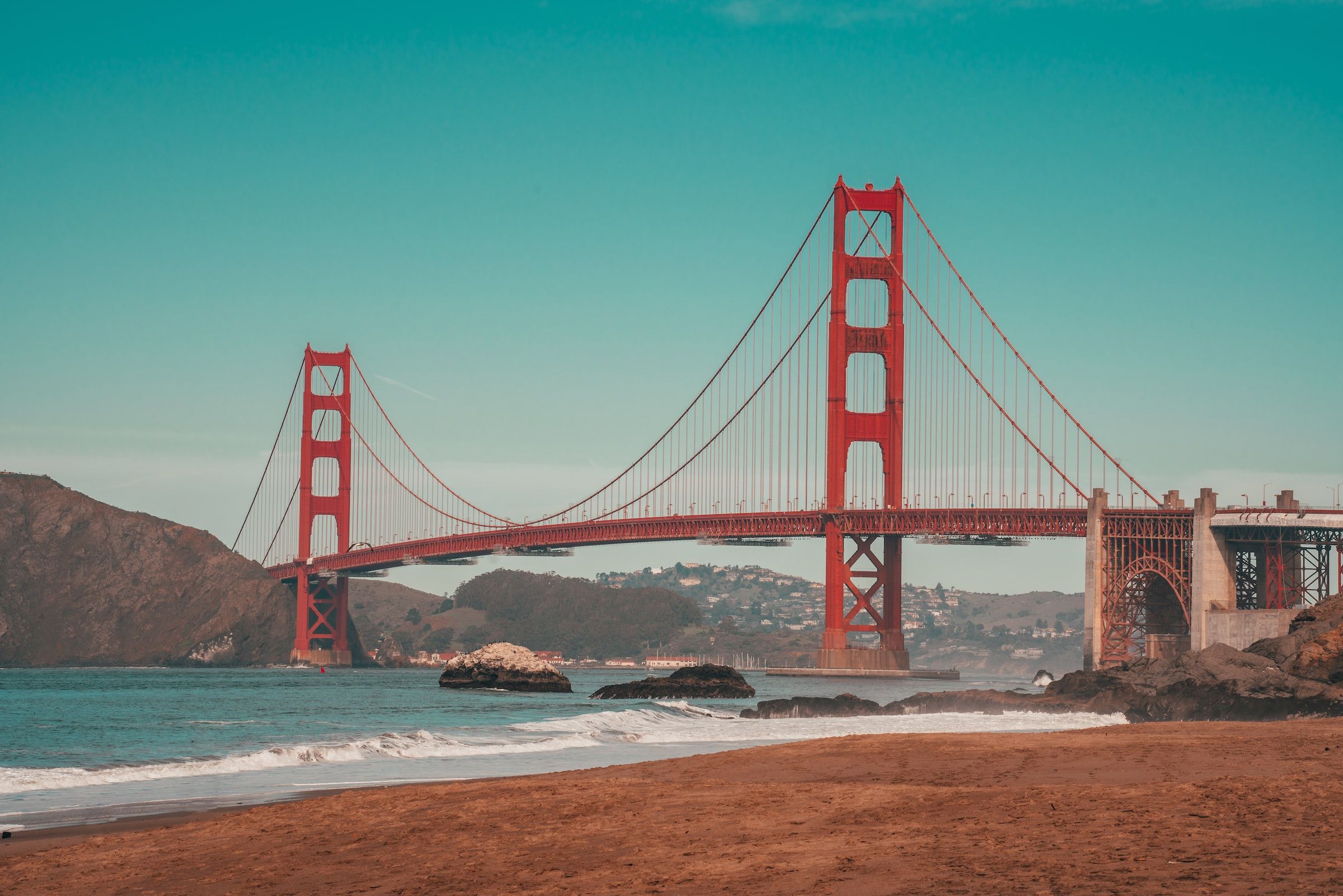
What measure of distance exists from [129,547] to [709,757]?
119 m

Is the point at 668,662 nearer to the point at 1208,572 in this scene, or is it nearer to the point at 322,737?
the point at 1208,572

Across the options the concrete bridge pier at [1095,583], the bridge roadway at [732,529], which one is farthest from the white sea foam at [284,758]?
the bridge roadway at [732,529]

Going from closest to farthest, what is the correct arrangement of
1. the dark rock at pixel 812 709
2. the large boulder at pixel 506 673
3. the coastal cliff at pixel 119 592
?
the dark rock at pixel 812 709 < the large boulder at pixel 506 673 < the coastal cliff at pixel 119 592

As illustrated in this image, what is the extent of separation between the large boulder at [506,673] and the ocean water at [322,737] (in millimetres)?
1526

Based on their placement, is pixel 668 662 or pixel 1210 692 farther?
pixel 668 662

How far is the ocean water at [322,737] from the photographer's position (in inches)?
832

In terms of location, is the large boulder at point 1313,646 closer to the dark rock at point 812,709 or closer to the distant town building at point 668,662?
the dark rock at point 812,709

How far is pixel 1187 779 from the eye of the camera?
15.5m

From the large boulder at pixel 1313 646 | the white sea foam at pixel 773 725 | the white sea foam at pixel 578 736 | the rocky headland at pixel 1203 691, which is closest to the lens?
the white sea foam at pixel 578 736

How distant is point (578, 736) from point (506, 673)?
35.5 meters

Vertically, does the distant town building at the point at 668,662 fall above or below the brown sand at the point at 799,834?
below

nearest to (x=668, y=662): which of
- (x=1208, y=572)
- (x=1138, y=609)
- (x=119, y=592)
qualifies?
(x=119, y=592)

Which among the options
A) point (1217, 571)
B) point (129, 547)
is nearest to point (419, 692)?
point (1217, 571)

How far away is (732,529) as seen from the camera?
7656cm
